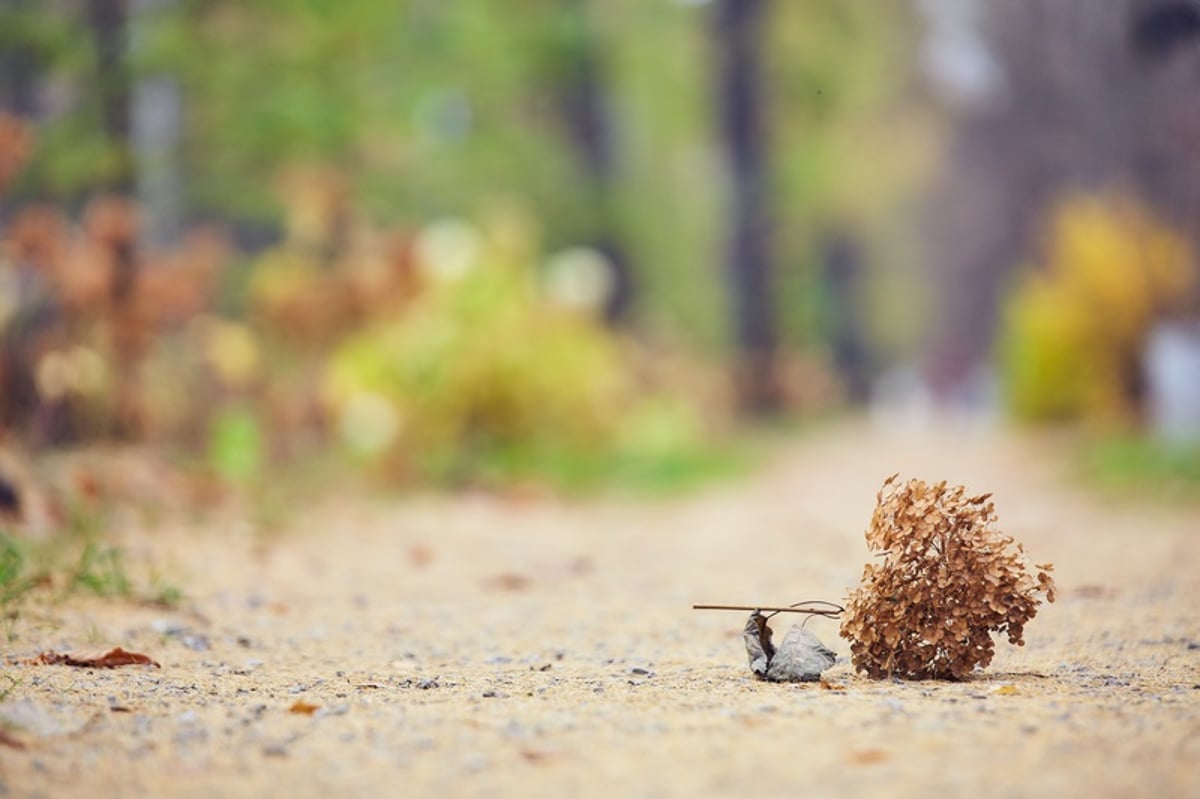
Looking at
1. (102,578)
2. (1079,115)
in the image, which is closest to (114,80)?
(102,578)

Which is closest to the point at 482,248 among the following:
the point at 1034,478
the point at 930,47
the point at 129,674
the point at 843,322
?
the point at 1034,478

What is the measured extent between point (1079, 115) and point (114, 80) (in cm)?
1037

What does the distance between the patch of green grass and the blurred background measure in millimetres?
61

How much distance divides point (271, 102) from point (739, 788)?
8165 millimetres

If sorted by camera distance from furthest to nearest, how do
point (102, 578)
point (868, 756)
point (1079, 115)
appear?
point (1079, 115)
point (102, 578)
point (868, 756)

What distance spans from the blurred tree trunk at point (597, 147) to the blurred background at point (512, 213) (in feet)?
0.15

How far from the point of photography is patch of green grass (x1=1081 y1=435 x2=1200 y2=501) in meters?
8.40

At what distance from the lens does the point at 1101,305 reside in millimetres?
13461

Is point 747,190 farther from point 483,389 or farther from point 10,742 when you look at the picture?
point 10,742

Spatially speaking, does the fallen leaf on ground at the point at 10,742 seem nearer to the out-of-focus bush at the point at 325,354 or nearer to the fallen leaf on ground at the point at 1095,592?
the fallen leaf on ground at the point at 1095,592

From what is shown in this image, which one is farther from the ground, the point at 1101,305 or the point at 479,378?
the point at 1101,305

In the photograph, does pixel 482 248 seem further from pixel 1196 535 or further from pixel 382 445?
pixel 1196 535

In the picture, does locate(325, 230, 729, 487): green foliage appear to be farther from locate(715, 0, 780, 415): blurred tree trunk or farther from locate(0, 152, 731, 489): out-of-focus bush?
locate(715, 0, 780, 415): blurred tree trunk

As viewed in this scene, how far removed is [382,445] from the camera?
887 centimetres
